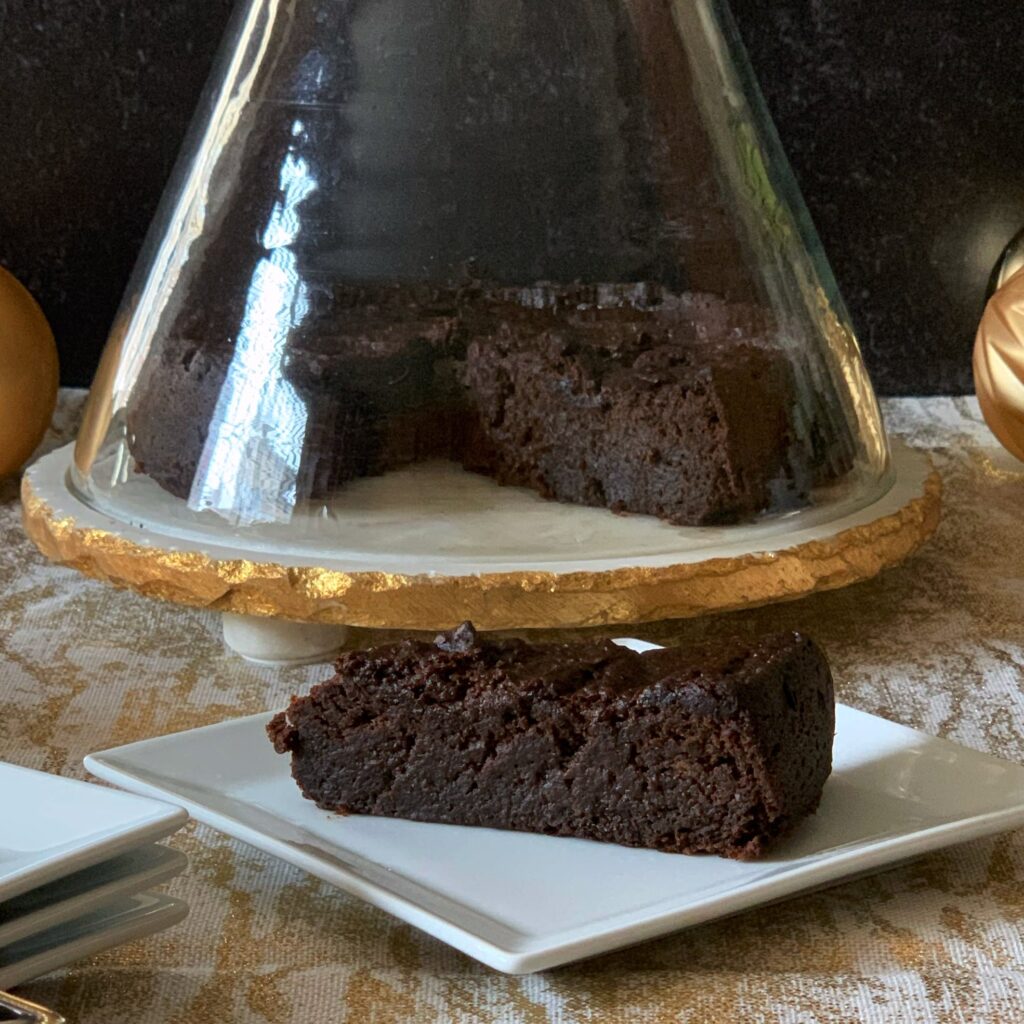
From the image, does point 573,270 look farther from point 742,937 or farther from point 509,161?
point 742,937

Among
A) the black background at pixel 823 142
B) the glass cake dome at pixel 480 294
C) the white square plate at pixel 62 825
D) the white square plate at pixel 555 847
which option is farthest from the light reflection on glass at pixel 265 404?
the black background at pixel 823 142

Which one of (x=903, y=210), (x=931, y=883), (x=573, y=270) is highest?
(x=573, y=270)

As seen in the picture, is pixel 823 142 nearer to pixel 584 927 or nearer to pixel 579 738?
pixel 579 738

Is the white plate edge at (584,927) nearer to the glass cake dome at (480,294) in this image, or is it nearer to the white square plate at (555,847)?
the white square plate at (555,847)

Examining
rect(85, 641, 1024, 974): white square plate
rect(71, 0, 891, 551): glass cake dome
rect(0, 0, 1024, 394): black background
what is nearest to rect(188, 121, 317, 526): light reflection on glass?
rect(71, 0, 891, 551): glass cake dome

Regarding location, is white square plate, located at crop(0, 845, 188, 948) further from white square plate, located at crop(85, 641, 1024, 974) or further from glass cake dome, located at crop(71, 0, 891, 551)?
glass cake dome, located at crop(71, 0, 891, 551)

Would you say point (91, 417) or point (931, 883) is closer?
point (931, 883)

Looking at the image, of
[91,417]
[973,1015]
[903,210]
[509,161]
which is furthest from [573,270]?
[903,210]
